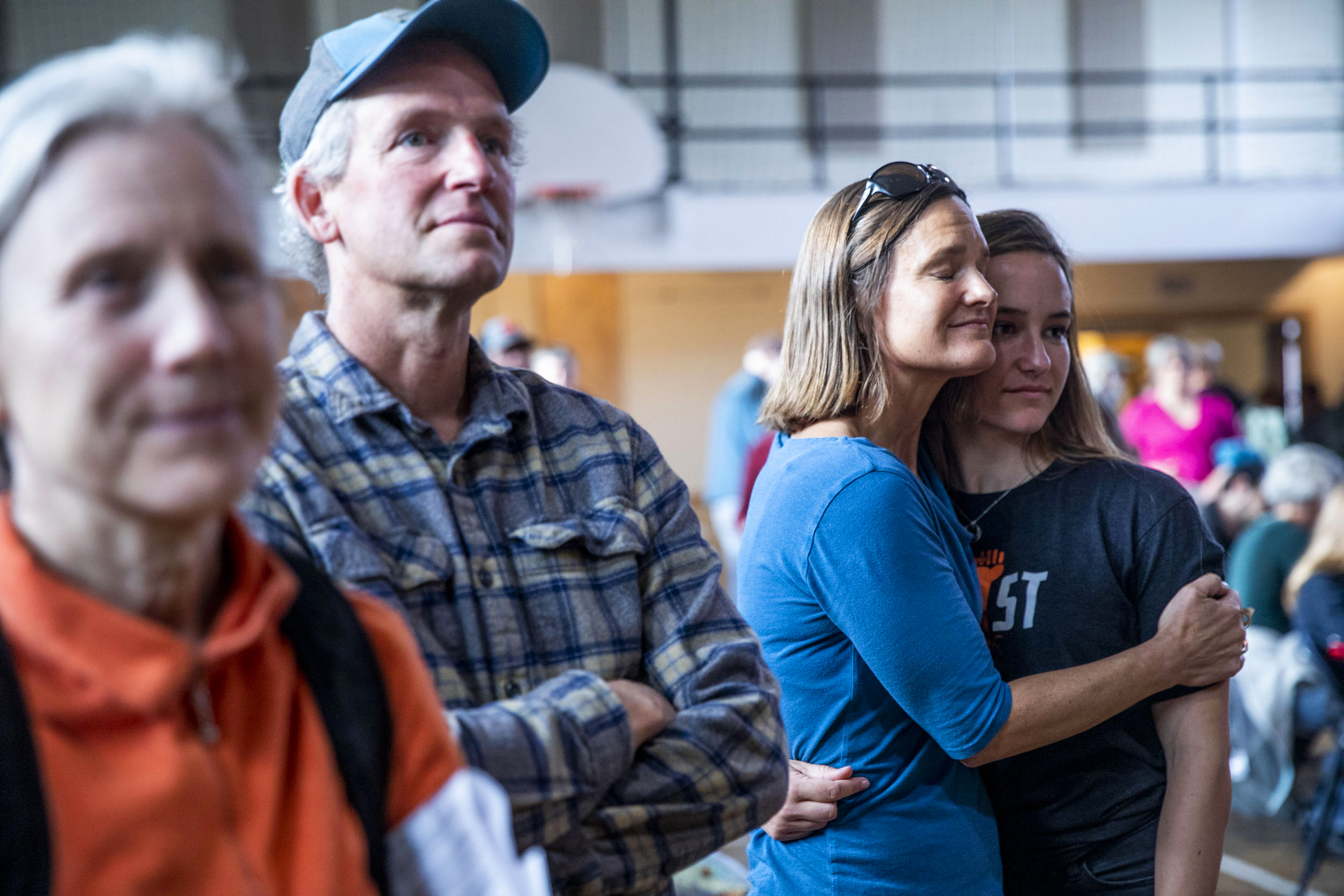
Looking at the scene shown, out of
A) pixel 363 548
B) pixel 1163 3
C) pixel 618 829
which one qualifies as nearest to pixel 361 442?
pixel 363 548

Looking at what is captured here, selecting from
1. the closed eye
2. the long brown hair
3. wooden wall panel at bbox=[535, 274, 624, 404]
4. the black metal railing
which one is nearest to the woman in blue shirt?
the closed eye

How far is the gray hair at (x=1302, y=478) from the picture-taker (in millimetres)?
4574

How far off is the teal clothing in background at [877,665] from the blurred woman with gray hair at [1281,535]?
3260mm

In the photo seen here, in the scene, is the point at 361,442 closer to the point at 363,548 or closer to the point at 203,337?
the point at 363,548

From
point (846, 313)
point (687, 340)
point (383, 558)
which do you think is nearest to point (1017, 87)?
point (687, 340)

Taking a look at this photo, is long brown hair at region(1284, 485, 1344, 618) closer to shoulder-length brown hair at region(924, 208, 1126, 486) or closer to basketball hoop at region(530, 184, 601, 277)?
shoulder-length brown hair at region(924, 208, 1126, 486)

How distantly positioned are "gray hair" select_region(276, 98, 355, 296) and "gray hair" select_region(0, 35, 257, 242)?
1.55 ft

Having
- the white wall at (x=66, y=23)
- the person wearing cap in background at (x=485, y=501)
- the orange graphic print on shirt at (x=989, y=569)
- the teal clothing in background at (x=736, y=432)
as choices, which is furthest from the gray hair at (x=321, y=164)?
the white wall at (x=66, y=23)

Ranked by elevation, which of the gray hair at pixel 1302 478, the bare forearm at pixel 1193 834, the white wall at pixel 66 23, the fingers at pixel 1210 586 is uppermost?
the white wall at pixel 66 23

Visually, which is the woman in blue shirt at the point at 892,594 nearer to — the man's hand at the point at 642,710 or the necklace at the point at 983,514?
the necklace at the point at 983,514

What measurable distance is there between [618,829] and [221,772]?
1.70 feet

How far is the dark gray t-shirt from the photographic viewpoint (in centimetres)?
172

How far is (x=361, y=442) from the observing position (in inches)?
51.4

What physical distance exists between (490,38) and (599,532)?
1.99ft
